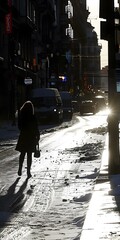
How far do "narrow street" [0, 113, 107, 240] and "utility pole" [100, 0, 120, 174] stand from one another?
619 millimetres

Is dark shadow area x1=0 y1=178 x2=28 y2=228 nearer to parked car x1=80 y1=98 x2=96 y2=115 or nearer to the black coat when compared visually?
the black coat

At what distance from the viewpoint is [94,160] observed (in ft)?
63.6

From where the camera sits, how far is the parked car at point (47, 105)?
164 ft

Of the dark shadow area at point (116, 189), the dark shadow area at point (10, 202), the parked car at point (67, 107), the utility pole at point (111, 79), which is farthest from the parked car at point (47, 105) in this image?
the dark shadow area at point (116, 189)

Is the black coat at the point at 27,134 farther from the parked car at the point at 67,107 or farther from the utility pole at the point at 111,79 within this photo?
the parked car at the point at 67,107

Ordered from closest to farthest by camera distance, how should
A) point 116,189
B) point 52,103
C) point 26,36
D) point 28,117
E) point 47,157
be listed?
point 116,189 → point 28,117 → point 47,157 → point 52,103 → point 26,36

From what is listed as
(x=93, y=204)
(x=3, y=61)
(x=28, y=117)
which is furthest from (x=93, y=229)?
(x=3, y=61)

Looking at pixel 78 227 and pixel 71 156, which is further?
pixel 71 156

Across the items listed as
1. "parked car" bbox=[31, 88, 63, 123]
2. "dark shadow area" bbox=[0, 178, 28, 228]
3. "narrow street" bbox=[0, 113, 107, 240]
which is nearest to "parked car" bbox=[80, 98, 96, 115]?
"parked car" bbox=[31, 88, 63, 123]

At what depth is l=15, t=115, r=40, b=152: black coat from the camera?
1597 cm

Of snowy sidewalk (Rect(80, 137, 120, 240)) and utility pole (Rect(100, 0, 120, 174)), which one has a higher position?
utility pole (Rect(100, 0, 120, 174))

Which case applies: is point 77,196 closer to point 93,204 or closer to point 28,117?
point 93,204

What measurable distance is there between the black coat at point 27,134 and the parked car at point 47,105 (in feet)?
111

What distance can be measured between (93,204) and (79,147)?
48.4 feet
